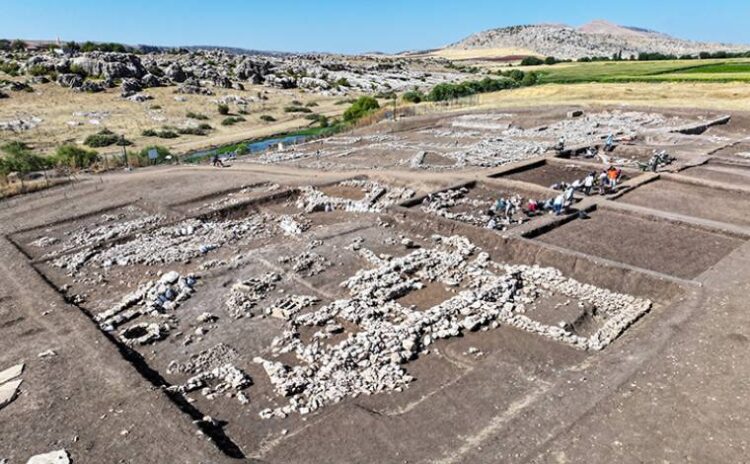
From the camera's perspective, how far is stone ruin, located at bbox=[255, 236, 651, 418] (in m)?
10.7

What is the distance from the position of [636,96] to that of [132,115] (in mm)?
50471

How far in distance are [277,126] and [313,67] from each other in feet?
168

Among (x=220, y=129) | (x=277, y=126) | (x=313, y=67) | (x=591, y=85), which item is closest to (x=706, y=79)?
(x=591, y=85)

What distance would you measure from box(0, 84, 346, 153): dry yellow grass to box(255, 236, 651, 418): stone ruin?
110 ft

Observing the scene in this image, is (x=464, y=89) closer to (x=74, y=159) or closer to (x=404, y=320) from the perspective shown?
(x=74, y=159)

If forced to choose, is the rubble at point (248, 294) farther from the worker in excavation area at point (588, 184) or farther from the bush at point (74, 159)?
the bush at point (74, 159)

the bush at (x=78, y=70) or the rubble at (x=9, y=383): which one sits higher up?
the bush at (x=78, y=70)

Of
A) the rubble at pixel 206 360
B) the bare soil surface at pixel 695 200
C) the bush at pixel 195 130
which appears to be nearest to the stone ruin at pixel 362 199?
the bare soil surface at pixel 695 200

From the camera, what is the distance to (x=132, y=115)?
5506 cm

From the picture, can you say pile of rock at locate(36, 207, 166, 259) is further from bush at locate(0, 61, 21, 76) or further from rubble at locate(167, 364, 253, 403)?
bush at locate(0, 61, 21, 76)

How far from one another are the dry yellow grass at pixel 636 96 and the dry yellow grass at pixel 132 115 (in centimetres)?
2170

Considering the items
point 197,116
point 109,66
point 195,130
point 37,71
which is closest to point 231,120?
point 197,116

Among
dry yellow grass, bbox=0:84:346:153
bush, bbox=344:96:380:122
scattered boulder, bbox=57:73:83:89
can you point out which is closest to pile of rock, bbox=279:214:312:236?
dry yellow grass, bbox=0:84:346:153

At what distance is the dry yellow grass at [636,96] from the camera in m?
41.5
